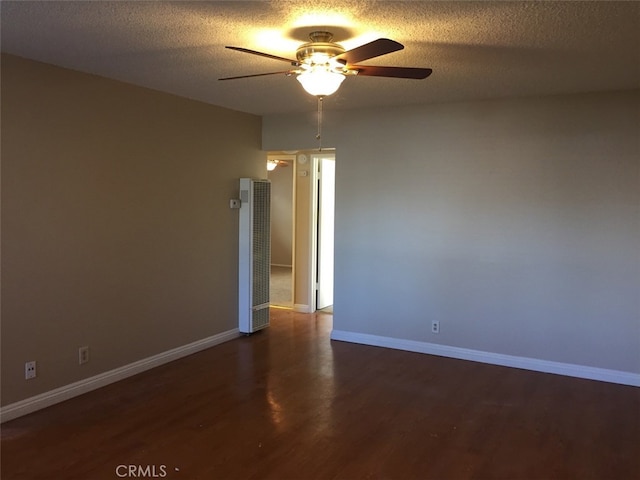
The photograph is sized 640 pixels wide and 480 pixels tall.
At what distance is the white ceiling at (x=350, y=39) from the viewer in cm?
237

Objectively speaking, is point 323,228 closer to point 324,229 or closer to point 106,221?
point 324,229

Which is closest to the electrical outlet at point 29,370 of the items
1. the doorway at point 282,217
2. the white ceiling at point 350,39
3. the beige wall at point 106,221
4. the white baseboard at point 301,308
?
the beige wall at point 106,221

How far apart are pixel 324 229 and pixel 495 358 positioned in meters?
2.78

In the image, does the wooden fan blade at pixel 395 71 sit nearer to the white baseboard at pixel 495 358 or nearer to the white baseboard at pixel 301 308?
the white baseboard at pixel 495 358

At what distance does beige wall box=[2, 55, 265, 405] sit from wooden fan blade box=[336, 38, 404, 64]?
2.05 meters

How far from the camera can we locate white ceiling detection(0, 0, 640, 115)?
237cm

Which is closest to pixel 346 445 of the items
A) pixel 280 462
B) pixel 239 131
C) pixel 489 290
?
pixel 280 462

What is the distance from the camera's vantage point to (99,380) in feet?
12.7

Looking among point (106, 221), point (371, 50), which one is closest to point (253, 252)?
point (106, 221)

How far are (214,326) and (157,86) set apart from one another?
2283 mm

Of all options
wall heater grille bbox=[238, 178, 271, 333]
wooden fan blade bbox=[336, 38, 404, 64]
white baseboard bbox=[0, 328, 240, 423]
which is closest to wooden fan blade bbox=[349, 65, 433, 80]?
wooden fan blade bbox=[336, 38, 404, 64]

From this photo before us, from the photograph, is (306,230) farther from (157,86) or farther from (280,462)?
(280,462)

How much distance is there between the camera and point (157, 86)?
4.09 metres

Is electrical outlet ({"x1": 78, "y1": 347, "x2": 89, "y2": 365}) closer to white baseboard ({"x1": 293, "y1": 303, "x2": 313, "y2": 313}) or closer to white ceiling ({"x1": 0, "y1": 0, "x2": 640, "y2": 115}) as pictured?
white ceiling ({"x1": 0, "y1": 0, "x2": 640, "y2": 115})
